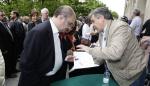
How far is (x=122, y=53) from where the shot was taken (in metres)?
3.82

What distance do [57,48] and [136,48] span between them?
39.0 inches

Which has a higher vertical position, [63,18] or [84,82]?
[63,18]

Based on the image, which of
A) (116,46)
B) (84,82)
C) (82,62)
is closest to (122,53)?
(116,46)

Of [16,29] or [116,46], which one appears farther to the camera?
[16,29]

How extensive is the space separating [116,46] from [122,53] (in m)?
0.11

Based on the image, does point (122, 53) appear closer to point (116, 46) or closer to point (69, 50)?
point (116, 46)

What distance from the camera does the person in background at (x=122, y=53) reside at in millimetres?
3861

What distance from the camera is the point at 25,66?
353 cm

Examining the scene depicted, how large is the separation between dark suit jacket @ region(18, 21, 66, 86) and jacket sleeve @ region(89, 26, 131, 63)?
23.4 inches

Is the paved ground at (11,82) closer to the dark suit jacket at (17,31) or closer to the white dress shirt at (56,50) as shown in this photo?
the dark suit jacket at (17,31)

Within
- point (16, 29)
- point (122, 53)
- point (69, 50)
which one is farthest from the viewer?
point (16, 29)

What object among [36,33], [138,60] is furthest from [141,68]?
[36,33]

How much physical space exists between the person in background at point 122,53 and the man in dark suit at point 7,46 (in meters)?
4.01

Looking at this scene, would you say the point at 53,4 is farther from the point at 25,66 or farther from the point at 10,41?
the point at 25,66
